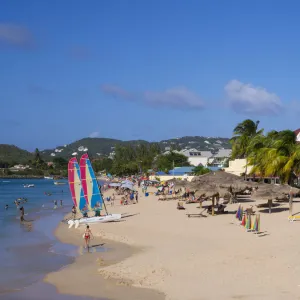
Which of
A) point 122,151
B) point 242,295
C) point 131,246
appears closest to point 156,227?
point 131,246

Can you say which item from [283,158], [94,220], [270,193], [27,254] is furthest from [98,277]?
[283,158]

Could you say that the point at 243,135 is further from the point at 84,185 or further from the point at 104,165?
the point at 104,165

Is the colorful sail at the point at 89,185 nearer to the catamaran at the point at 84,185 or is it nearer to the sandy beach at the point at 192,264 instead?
the catamaran at the point at 84,185

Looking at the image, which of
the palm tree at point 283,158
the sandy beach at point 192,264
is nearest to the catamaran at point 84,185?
the sandy beach at point 192,264

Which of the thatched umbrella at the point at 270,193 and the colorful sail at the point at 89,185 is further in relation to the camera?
the colorful sail at the point at 89,185

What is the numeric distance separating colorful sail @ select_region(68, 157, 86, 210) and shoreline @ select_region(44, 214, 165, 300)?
9.24 m

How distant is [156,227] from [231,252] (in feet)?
29.8

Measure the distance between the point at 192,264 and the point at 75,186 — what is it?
18.1m

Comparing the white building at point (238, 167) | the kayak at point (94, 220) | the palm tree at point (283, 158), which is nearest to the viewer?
the kayak at point (94, 220)

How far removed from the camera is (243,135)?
184 ft

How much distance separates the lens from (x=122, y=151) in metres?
147

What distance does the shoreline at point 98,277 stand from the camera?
12477mm

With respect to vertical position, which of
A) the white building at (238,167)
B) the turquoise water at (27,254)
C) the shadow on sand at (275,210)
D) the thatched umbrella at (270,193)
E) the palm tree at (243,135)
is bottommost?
the turquoise water at (27,254)

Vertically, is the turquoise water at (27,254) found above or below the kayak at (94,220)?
below
